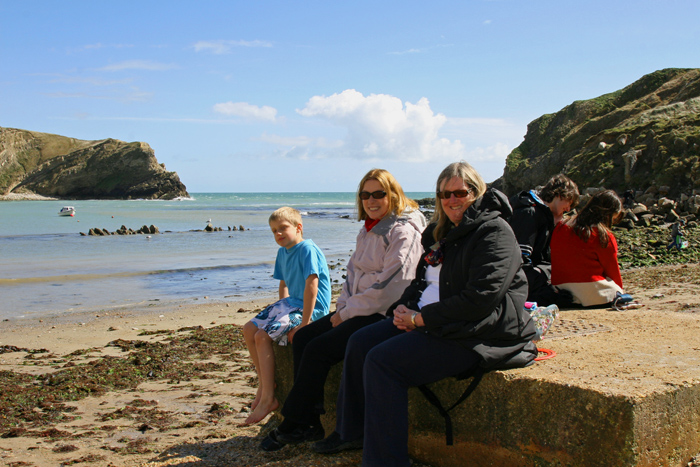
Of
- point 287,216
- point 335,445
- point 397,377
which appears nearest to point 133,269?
point 287,216

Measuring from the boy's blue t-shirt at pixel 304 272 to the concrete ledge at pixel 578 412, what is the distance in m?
1.31

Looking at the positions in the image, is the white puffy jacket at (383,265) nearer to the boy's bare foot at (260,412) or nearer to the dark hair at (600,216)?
the boy's bare foot at (260,412)

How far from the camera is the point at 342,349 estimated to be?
3998 mm

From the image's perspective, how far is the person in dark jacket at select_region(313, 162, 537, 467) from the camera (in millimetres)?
3148

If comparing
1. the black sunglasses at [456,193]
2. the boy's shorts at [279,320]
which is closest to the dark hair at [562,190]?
the black sunglasses at [456,193]

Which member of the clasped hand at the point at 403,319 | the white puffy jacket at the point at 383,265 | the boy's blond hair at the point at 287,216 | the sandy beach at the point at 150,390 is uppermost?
the boy's blond hair at the point at 287,216

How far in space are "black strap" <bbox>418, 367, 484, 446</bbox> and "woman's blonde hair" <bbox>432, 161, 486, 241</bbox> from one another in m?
0.89

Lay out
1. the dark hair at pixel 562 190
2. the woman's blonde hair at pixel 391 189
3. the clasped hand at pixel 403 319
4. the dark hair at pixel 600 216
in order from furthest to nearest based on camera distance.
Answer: the dark hair at pixel 562 190
the dark hair at pixel 600 216
the woman's blonde hair at pixel 391 189
the clasped hand at pixel 403 319

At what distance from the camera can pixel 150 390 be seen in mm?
6547

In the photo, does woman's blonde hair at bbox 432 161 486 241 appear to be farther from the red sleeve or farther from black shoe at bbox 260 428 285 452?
the red sleeve

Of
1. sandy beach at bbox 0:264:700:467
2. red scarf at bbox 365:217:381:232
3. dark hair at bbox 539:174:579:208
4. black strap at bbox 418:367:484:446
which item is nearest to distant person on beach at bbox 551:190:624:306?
dark hair at bbox 539:174:579:208

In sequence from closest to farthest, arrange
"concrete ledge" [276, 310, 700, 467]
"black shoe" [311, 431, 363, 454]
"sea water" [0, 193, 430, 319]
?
"concrete ledge" [276, 310, 700, 467]
"black shoe" [311, 431, 363, 454]
"sea water" [0, 193, 430, 319]

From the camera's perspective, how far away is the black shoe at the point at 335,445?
3.71 meters

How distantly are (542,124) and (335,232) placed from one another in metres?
30.5
